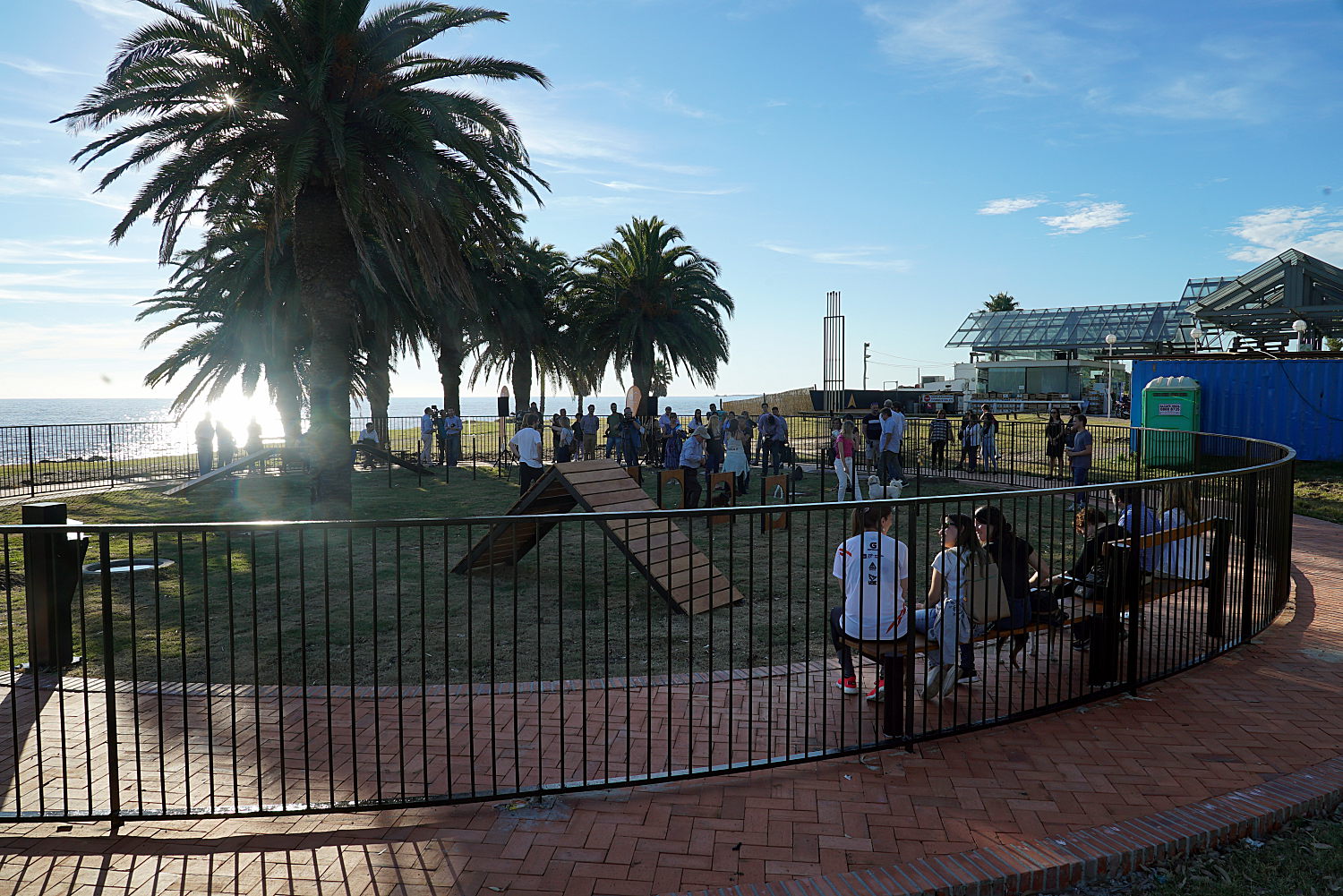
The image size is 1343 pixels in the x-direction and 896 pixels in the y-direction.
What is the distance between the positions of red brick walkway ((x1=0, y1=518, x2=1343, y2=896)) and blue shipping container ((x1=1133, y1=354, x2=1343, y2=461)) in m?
17.2

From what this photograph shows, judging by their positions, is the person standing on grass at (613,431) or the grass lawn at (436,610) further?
the person standing on grass at (613,431)

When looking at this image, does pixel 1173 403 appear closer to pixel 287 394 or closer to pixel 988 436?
pixel 988 436

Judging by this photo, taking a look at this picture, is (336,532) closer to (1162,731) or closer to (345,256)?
(345,256)

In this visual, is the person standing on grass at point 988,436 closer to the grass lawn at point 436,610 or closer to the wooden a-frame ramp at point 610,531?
the grass lawn at point 436,610

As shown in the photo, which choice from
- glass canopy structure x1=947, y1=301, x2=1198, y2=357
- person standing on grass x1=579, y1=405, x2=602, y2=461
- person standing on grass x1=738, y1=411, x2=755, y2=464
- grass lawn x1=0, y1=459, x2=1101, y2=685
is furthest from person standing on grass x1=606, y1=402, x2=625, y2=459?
glass canopy structure x1=947, y1=301, x2=1198, y2=357

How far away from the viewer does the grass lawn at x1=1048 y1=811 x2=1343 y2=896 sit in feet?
11.5

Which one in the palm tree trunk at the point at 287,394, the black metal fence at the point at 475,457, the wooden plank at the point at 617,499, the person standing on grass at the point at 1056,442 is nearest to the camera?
the wooden plank at the point at 617,499

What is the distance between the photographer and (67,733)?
5.11 metres

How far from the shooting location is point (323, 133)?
47.0ft

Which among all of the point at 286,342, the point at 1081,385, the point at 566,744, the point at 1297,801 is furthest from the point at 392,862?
the point at 1081,385

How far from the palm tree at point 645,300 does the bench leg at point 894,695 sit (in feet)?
77.3

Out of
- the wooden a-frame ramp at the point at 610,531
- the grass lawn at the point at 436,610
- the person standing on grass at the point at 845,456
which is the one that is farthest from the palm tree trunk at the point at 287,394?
the wooden a-frame ramp at the point at 610,531

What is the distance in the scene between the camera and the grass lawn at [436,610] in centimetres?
464

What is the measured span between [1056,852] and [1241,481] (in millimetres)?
4223
